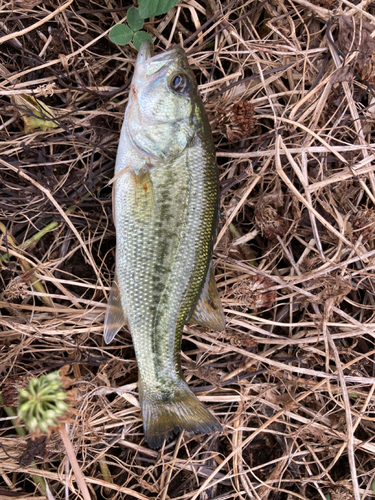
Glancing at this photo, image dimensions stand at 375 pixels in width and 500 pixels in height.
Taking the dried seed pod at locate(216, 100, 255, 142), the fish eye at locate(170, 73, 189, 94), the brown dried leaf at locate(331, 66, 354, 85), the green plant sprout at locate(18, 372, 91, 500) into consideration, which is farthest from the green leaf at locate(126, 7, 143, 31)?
the green plant sprout at locate(18, 372, 91, 500)

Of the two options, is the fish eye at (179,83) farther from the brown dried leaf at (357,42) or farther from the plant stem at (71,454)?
the plant stem at (71,454)

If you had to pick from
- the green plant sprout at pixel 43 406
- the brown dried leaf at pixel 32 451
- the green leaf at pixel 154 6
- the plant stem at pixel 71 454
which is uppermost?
the green leaf at pixel 154 6

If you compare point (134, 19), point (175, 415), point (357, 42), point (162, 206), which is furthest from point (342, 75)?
point (175, 415)

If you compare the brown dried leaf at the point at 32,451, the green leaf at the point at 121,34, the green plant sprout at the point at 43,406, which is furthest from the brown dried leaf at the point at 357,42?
the brown dried leaf at the point at 32,451

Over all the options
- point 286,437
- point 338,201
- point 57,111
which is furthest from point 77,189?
point 286,437

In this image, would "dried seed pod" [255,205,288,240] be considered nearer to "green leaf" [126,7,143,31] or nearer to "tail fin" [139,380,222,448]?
"tail fin" [139,380,222,448]

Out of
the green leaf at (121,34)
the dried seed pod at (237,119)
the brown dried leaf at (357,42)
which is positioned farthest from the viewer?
the brown dried leaf at (357,42)

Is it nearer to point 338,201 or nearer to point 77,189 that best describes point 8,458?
point 77,189

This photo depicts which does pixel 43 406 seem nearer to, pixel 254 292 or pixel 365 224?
pixel 254 292
